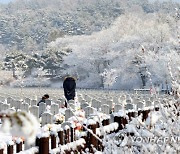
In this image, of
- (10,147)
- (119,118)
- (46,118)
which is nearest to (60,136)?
(10,147)

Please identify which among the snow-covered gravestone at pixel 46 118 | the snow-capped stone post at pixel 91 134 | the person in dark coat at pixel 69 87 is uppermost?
the person in dark coat at pixel 69 87

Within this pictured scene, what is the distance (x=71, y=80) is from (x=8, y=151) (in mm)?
13327

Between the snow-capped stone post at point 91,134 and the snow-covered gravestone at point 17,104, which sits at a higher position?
the snow-capped stone post at point 91,134

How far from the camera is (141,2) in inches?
6516

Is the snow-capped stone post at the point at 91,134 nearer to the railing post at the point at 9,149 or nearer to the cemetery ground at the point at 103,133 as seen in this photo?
the cemetery ground at the point at 103,133

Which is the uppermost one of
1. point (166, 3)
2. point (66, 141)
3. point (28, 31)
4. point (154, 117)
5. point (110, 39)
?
point (166, 3)

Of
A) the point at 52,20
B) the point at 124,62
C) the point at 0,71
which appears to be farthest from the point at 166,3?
the point at 124,62

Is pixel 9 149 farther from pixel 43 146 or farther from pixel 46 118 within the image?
pixel 46 118

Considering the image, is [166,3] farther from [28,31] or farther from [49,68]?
[49,68]

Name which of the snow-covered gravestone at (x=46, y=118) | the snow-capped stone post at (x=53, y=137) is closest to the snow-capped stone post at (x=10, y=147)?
the snow-capped stone post at (x=53, y=137)

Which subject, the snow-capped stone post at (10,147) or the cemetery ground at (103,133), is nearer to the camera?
the cemetery ground at (103,133)

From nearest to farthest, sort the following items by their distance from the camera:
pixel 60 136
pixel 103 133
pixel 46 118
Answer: pixel 103 133
pixel 60 136
pixel 46 118

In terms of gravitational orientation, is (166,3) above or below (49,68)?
above

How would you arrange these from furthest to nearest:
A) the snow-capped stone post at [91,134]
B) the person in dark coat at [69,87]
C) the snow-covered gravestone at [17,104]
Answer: the person in dark coat at [69,87] < the snow-covered gravestone at [17,104] < the snow-capped stone post at [91,134]
